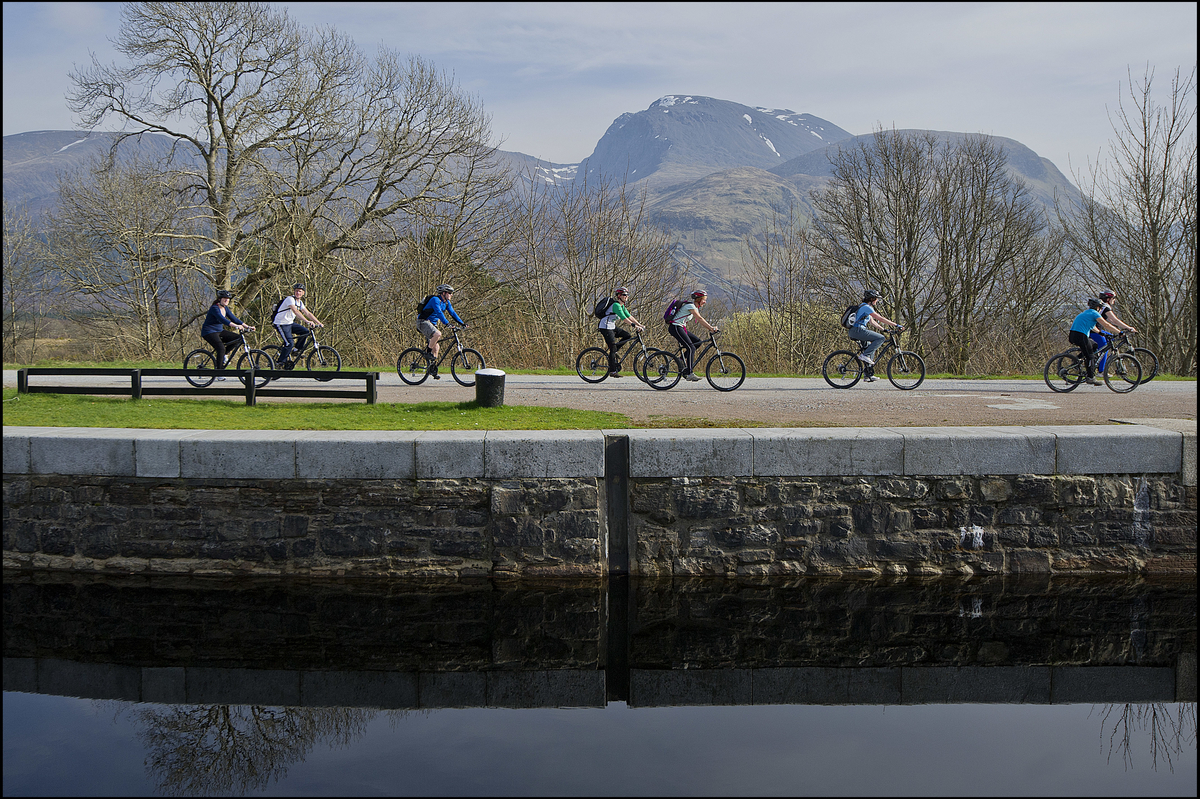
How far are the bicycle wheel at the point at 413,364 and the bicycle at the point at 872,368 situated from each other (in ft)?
21.0

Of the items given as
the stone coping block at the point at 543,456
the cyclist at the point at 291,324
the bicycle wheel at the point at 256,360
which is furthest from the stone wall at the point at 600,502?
the bicycle wheel at the point at 256,360

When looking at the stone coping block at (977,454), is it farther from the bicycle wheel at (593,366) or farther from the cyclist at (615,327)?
the bicycle wheel at (593,366)

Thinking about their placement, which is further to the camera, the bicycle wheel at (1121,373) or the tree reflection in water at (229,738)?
the bicycle wheel at (1121,373)

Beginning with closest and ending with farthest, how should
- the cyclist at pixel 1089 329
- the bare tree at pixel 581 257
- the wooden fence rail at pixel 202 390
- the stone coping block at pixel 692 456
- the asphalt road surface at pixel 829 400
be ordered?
the stone coping block at pixel 692 456, the asphalt road surface at pixel 829 400, the wooden fence rail at pixel 202 390, the cyclist at pixel 1089 329, the bare tree at pixel 581 257

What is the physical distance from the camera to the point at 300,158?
25.6 m

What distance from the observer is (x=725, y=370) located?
42.2 feet

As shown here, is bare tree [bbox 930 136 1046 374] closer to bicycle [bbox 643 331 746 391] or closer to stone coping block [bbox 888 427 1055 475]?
bicycle [bbox 643 331 746 391]

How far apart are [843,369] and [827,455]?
719 cm

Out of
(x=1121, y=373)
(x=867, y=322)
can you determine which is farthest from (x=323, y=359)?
(x=1121, y=373)

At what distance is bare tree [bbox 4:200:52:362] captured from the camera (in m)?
28.8

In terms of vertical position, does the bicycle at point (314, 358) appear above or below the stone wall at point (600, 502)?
above

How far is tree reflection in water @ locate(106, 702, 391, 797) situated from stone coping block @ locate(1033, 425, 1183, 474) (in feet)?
18.3

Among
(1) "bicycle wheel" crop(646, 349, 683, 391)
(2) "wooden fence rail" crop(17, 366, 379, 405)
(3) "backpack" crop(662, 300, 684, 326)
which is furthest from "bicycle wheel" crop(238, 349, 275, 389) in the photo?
(3) "backpack" crop(662, 300, 684, 326)

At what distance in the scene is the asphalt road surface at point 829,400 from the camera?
8.58 meters
